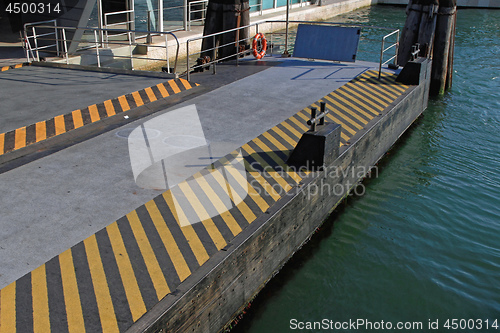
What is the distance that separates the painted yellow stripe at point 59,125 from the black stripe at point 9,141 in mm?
938

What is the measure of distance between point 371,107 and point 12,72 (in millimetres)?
11611

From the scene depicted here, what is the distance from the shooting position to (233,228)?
8.12 meters

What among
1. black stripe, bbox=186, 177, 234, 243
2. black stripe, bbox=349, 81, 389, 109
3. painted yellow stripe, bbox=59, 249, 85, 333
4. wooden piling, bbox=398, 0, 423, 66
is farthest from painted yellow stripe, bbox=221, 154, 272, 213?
wooden piling, bbox=398, 0, 423, 66

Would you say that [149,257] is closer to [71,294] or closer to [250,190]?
[71,294]

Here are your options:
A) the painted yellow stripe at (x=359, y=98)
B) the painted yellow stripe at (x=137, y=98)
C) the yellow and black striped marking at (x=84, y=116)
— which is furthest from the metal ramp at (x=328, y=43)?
the painted yellow stripe at (x=137, y=98)

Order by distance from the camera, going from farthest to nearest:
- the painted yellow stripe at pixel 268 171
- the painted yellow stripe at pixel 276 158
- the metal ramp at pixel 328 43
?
the metal ramp at pixel 328 43 < the painted yellow stripe at pixel 276 158 < the painted yellow stripe at pixel 268 171

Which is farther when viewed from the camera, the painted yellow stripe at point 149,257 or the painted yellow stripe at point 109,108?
the painted yellow stripe at point 109,108

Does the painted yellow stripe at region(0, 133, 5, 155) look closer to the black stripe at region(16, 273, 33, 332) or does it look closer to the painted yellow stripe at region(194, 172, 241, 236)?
the painted yellow stripe at region(194, 172, 241, 236)

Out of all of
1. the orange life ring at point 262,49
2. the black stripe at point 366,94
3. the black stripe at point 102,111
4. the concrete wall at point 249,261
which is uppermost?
the orange life ring at point 262,49

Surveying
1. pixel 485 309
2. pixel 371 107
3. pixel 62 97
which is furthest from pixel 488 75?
pixel 62 97

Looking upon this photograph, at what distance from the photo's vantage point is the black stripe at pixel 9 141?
10.3 meters

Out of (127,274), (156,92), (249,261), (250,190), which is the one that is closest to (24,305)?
(127,274)

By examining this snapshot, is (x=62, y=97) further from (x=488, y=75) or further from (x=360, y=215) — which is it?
(x=488, y=75)

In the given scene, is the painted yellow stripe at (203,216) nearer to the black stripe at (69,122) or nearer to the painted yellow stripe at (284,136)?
the painted yellow stripe at (284,136)
